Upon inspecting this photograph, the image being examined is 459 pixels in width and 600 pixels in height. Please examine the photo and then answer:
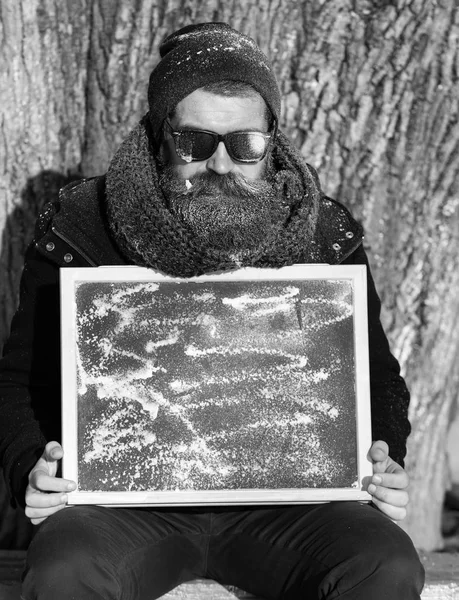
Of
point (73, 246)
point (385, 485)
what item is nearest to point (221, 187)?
point (73, 246)

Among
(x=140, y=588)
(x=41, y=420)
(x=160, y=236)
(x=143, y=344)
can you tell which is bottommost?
(x=140, y=588)

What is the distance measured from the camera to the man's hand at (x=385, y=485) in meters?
2.28

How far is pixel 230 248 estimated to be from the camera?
7.72 feet

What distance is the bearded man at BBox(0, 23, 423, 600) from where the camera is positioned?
2.21 meters

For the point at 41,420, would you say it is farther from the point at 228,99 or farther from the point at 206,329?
the point at 228,99

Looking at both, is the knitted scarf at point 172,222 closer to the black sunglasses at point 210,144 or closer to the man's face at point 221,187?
the man's face at point 221,187

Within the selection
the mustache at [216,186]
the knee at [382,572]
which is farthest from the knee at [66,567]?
the mustache at [216,186]

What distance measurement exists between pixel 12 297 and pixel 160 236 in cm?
116

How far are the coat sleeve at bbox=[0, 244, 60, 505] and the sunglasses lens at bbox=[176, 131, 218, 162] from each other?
50cm

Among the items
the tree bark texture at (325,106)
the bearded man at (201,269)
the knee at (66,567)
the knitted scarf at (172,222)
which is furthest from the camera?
the tree bark texture at (325,106)

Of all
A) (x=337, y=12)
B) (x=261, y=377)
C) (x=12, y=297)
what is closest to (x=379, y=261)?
(x=337, y=12)

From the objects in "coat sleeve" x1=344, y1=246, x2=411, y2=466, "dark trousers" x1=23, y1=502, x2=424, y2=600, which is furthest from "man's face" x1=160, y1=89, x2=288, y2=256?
"dark trousers" x1=23, y1=502, x2=424, y2=600

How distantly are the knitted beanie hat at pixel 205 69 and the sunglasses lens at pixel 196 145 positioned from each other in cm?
13

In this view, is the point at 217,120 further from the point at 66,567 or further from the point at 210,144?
the point at 66,567
